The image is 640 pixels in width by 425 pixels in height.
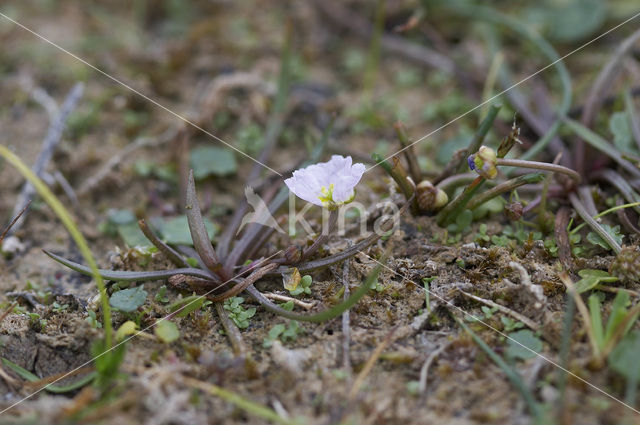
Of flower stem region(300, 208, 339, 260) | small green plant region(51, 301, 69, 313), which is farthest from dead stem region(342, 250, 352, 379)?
small green plant region(51, 301, 69, 313)

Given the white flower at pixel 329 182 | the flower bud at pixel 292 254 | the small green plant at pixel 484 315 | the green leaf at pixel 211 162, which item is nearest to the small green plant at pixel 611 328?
the small green plant at pixel 484 315

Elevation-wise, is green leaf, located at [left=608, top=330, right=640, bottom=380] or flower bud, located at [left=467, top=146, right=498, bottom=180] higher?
flower bud, located at [left=467, top=146, right=498, bottom=180]

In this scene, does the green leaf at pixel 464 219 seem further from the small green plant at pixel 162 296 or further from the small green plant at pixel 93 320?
the small green plant at pixel 93 320

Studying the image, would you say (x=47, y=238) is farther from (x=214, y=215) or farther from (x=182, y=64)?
(x=182, y=64)

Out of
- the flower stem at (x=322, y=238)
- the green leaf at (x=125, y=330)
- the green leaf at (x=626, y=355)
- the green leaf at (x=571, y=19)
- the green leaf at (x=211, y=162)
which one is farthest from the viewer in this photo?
the green leaf at (x=571, y=19)

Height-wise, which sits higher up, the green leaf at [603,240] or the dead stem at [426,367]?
the green leaf at [603,240]

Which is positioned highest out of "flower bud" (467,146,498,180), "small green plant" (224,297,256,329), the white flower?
"flower bud" (467,146,498,180)

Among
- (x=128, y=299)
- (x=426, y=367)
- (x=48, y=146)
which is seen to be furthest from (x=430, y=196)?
(x=48, y=146)

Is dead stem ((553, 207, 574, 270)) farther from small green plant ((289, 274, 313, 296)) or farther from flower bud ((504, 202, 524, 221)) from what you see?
small green plant ((289, 274, 313, 296))

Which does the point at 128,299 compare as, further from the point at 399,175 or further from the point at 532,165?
the point at 532,165
